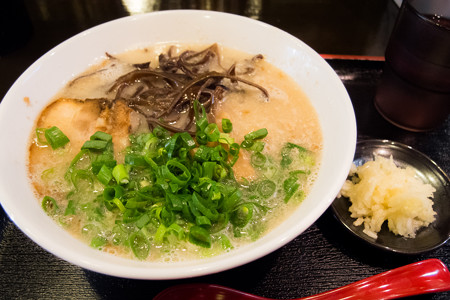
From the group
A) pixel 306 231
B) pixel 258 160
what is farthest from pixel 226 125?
pixel 306 231

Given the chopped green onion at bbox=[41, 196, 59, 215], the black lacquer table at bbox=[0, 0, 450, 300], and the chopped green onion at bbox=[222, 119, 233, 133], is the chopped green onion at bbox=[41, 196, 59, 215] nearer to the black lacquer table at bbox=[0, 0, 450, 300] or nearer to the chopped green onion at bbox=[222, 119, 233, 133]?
the black lacquer table at bbox=[0, 0, 450, 300]

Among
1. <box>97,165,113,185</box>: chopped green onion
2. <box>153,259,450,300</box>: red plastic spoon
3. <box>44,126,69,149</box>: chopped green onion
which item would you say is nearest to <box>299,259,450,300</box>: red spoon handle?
<box>153,259,450,300</box>: red plastic spoon

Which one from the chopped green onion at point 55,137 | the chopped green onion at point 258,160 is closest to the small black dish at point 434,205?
the chopped green onion at point 258,160

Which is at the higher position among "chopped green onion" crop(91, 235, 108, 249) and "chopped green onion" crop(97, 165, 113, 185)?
"chopped green onion" crop(97, 165, 113, 185)

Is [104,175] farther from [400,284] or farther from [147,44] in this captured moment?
[400,284]

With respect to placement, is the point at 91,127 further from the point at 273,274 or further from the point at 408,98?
the point at 408,98

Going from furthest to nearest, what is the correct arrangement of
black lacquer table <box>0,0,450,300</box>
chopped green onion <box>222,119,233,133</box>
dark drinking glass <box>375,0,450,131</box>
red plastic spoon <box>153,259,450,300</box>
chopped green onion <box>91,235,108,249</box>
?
dark drinking glass <box>375,0,450,131</box>
chopped green onion <box>222,119,233,133</box>
black lacquer table <box>0,0,450,300</box>
red plastic spoon <box>153,259,450,300</box>
chopped green onion <box>91,235,108,249</box>

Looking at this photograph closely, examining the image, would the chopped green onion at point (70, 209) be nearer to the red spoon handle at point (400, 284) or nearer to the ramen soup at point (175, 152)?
the ramen soup at point (175, 152)

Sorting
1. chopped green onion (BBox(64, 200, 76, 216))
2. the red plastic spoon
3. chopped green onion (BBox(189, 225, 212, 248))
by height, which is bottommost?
the red plastic spoon
